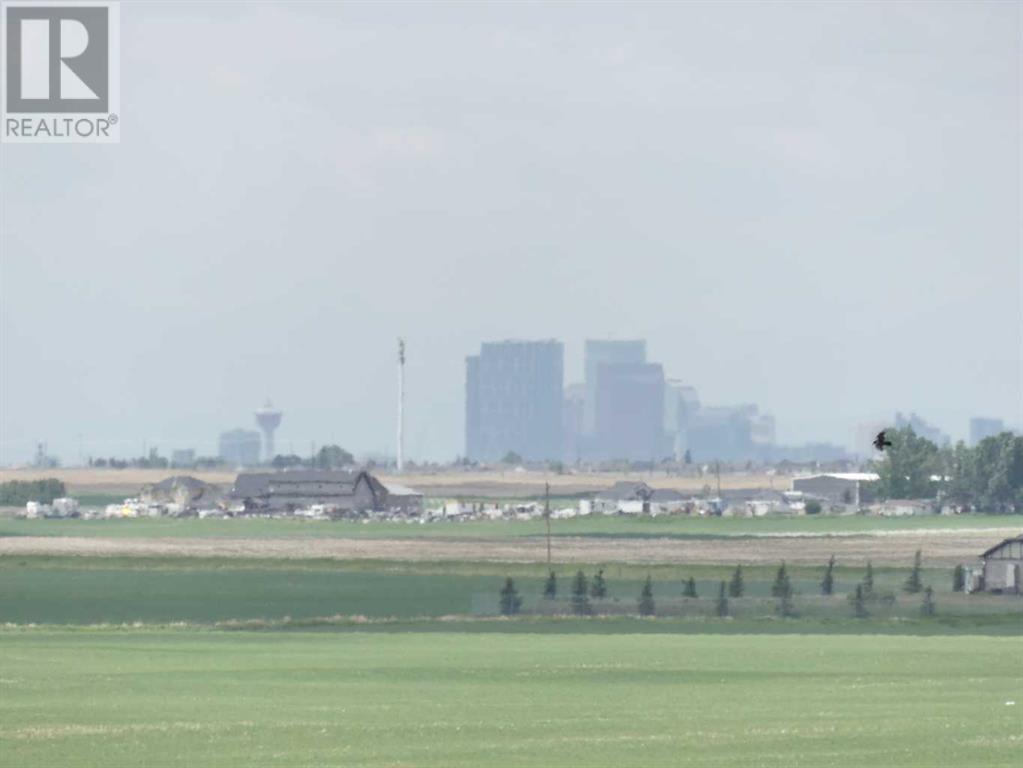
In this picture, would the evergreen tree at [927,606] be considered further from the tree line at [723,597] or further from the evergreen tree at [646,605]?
the evergreen tree at [646,605]

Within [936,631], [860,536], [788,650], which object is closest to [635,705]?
[788,650]

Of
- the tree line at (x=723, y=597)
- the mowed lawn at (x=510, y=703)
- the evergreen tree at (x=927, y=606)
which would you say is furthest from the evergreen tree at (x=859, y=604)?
the mowed lawn at (x=510, y=703)

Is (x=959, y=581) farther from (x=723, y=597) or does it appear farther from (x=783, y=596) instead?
(x=723, y=597)

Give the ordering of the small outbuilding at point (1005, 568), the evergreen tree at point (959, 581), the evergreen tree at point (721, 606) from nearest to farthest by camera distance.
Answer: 1. the evergreen tree at point (721, 606)
2. the small outbuilding at point (1005, 568)
3. the evergreen tree at point (959, 581)

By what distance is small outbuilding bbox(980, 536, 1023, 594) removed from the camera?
91.0 meters

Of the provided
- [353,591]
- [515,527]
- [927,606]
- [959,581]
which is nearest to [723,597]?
[927,606]

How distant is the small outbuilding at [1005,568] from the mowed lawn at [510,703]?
30.7 m

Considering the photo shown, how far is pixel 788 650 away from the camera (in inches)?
2228

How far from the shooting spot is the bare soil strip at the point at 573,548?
119562 mm

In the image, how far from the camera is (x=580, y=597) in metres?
78.7

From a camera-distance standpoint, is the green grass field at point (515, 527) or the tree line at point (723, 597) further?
the green grass field at point (515, 527)

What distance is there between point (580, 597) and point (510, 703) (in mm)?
38959

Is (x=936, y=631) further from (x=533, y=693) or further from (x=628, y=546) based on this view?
(x=628, y=546)

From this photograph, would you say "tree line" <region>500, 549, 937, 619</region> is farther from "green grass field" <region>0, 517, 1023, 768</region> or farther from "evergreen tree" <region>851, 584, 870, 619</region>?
"green grass field" <region>0, 517, 1023, 768</region>
